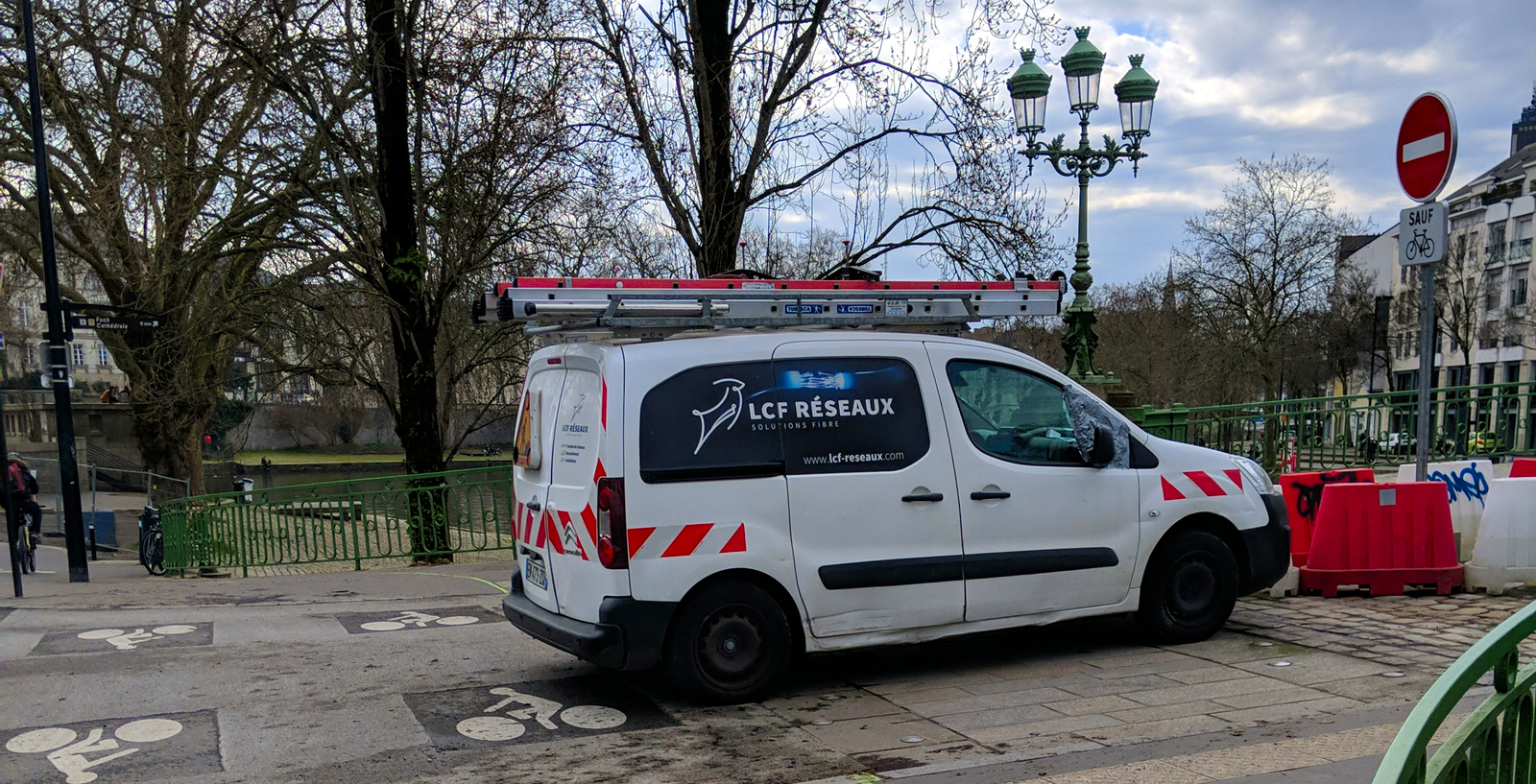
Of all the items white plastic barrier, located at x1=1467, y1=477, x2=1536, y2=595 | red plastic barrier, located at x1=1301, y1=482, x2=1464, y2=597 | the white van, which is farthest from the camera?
red plastic barrier, located at x1=1301, y1=482, x2=1464, y2=597

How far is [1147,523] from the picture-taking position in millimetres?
6398

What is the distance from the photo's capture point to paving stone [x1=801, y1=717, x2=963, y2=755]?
491 cm

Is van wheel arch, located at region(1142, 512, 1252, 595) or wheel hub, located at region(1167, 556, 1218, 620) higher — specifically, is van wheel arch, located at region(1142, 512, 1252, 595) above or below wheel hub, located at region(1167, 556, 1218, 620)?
above

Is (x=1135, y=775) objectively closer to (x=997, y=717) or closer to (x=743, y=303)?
(x=997, y=717)

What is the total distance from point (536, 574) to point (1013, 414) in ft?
9.34

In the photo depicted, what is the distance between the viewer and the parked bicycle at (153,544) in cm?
1870

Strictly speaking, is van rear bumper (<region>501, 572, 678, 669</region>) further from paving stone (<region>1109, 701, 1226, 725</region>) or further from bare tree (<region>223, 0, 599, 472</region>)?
bare tree (<region>223, 0, 599, 472</region>)

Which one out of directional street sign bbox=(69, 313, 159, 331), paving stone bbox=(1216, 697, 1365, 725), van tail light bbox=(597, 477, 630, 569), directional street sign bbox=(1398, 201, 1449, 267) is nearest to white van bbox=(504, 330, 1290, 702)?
van tail light bbox=(597, 477, 630, 569)

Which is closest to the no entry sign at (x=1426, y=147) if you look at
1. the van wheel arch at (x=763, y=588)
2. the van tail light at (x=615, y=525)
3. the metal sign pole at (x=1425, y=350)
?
the metal sign pole at (x=1425, y=350)

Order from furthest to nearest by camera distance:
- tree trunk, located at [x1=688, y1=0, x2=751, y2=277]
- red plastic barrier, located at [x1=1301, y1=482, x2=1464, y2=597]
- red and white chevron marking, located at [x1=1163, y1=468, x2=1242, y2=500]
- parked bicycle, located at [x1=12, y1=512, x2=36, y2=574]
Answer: parked bicycle, located at [x1=12, y1=512, x2=36, y2=574] < tree trunk, located at [x1=688, y1=0, x2=751, y2=277] < red plastic barrier, located at [x1=1301, y1=482, x2=1464, y2=597] < red and white chevron marking, located at [x1=1163, y1=468, x2=1242, y2=500]

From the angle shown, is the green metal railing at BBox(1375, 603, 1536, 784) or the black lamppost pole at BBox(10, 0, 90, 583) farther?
the black lamppost pole at BBox(10, 0, 90, 583)

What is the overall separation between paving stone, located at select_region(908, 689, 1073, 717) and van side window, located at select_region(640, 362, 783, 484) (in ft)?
4.64

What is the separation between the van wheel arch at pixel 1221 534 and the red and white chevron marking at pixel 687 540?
2.60 meters

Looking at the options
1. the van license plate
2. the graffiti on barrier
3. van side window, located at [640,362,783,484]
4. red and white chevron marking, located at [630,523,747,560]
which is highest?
van side window, located at [640,362,783,484]
